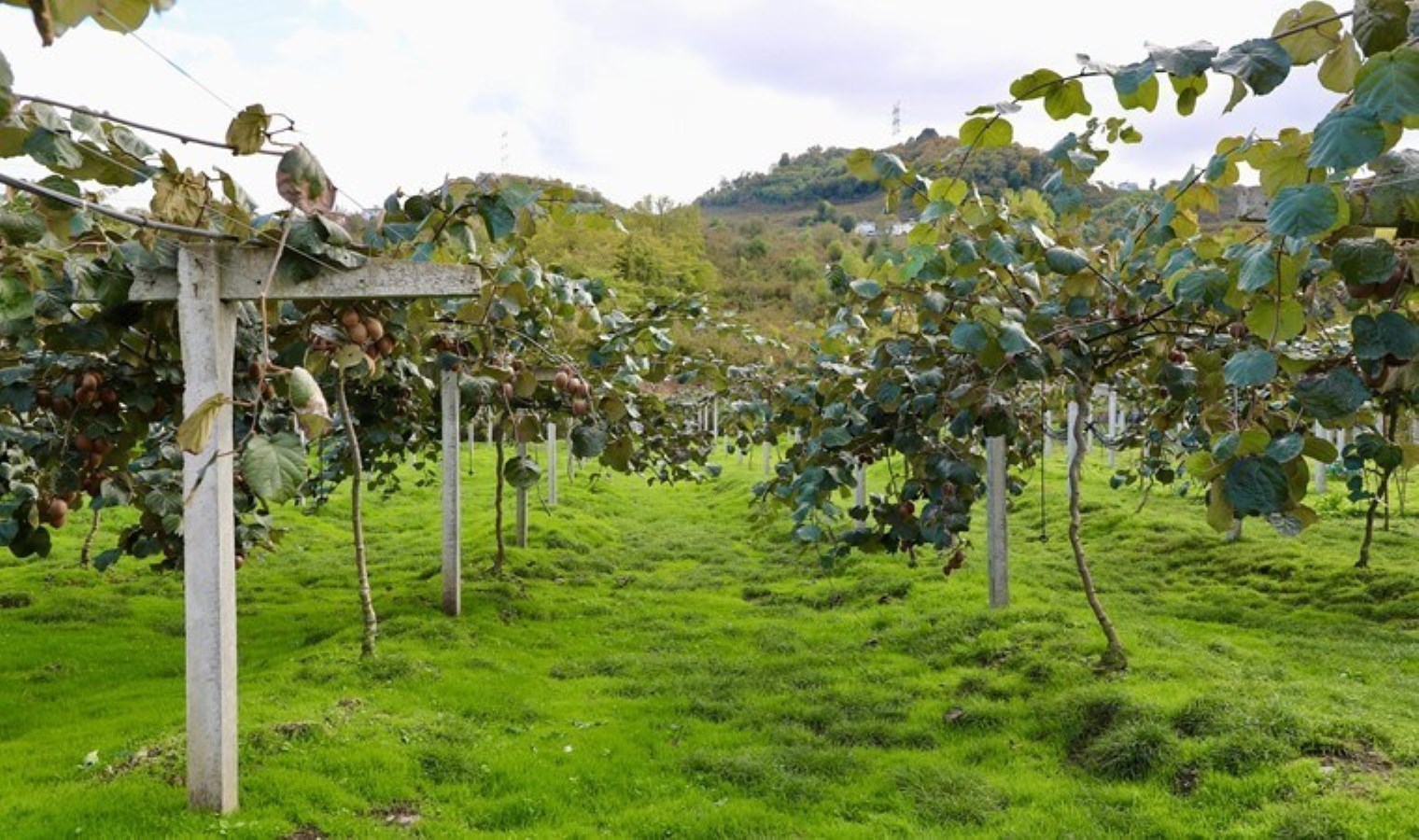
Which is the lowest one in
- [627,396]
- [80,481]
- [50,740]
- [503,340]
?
[50,740]

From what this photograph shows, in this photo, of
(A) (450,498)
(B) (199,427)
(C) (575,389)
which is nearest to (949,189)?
(C) (575,389)

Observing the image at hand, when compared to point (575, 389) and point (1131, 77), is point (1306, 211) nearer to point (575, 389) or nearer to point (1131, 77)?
point (1131, 77)

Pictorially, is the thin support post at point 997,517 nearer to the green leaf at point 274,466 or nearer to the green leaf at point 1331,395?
the green leaf at point 1331,395

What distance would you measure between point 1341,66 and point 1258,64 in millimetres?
202

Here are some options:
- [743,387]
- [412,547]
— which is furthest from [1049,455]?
[412,547]

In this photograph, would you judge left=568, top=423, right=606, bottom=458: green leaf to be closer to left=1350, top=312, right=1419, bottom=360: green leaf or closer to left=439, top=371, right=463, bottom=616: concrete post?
left=1350, top=312, right=1419, bottom=360: green leaf

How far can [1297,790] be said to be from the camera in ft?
11.6

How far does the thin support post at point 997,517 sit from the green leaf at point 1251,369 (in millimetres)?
4589

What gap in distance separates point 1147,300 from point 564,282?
2.48 metres

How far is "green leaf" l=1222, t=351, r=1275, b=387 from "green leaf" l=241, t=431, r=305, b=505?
5.87 feet

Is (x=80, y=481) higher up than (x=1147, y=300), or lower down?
lower down

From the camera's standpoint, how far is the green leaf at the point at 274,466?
1.96 metres

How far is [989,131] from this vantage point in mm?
1872

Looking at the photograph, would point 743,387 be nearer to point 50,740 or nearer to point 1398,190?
point 50,740
